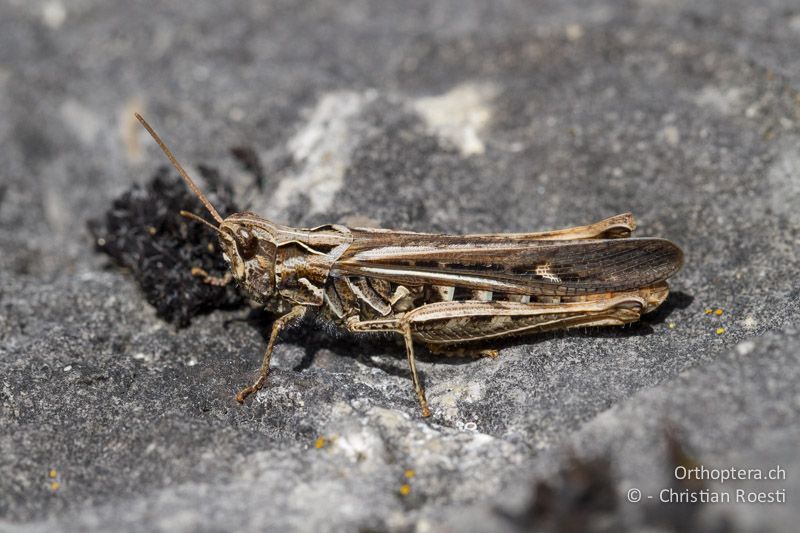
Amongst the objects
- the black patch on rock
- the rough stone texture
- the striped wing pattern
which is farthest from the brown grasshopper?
the black patch on rock

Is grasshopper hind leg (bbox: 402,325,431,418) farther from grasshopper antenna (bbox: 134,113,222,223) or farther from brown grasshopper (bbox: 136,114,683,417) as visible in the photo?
grasshopper antenna (bbox: 134,113,222,223)

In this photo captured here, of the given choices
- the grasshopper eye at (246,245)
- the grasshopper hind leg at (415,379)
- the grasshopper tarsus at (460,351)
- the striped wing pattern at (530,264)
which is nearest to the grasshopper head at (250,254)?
the grasshopper eye at (246,245)

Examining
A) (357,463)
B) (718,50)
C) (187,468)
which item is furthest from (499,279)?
(718,50)

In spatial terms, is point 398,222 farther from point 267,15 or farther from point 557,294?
point 267,15

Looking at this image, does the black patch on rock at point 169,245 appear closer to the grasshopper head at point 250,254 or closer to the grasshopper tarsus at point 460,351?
the grasshopper head at point 250,254

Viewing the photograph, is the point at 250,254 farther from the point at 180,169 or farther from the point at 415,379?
the point at 415,379

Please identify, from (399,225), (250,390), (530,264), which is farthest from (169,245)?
(530,264)

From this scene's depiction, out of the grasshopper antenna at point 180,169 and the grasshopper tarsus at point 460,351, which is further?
the grasshopper tarsus at point 460,351
